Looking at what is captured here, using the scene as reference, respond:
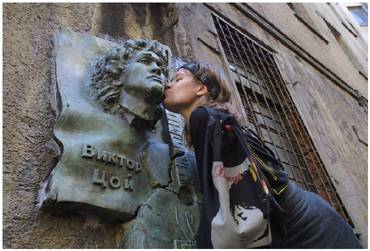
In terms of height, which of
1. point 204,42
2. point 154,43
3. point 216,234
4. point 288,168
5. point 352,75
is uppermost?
point 216,234

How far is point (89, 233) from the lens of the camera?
1186 millimetres

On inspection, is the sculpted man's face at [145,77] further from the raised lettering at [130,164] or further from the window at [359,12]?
the window at [359,12]

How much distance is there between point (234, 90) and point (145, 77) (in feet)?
3.83

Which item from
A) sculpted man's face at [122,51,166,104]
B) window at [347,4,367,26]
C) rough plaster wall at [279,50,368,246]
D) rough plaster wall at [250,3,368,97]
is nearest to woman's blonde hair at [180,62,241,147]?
sculpted man's face at [122,51,166,104]

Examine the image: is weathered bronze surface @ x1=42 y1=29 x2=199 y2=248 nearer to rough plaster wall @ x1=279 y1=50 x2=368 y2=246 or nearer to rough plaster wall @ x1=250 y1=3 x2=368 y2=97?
rough plaster wall @ x1=279 y1=50 x2=368 y2=246

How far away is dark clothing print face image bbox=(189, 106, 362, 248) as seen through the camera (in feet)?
3.09

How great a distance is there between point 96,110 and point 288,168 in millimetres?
1715

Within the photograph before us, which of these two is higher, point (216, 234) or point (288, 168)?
point (216, 234)

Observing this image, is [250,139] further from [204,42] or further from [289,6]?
[289,6]

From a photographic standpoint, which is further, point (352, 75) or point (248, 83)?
point (352, 75)

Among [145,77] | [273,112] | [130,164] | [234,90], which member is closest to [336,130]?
[273,112]

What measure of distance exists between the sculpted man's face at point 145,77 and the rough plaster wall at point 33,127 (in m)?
0.29

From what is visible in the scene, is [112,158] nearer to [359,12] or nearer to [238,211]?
[238,211]

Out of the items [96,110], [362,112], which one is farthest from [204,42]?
[362,112]
